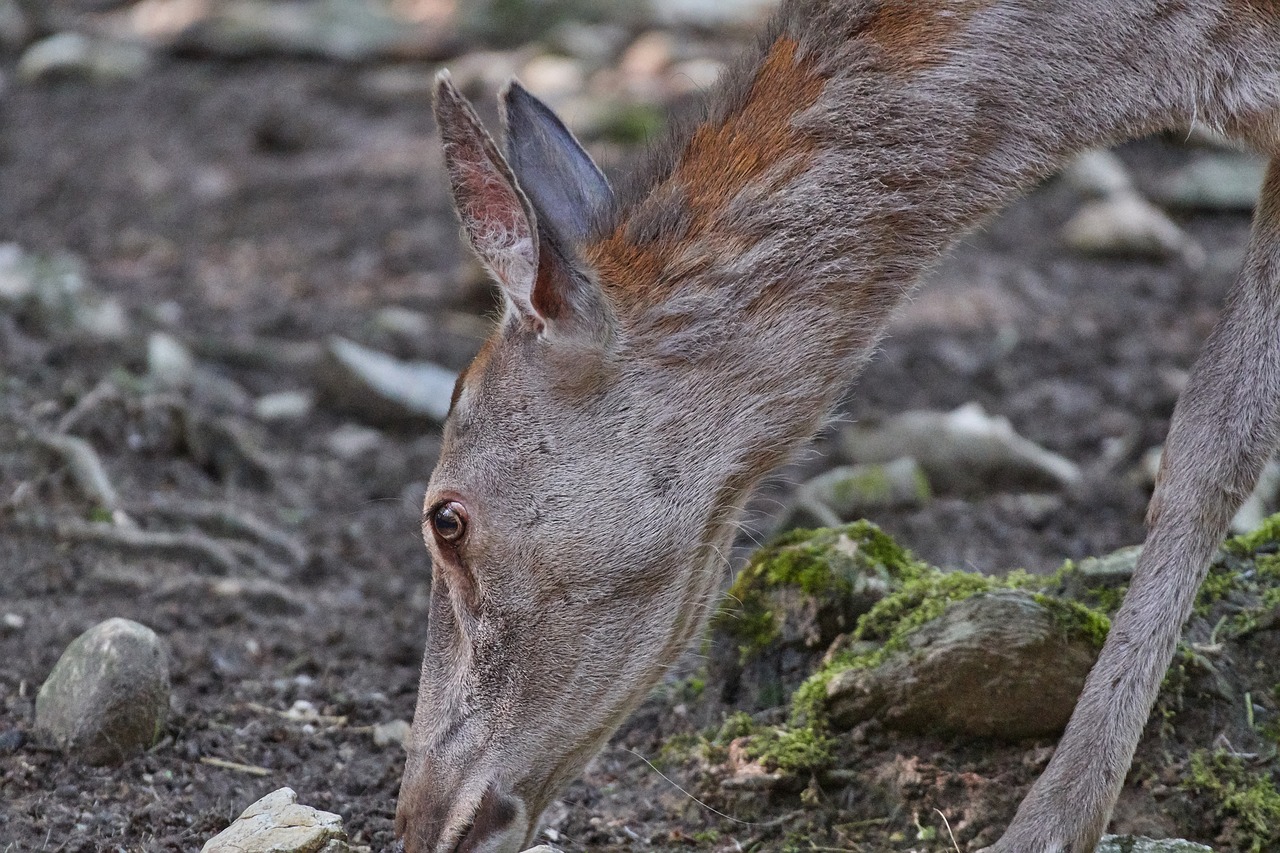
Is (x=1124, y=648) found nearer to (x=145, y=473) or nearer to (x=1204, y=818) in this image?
(x=1204, y=818)

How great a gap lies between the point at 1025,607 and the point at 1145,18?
1.57 meters

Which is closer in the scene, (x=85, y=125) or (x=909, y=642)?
(x=909, y=642)

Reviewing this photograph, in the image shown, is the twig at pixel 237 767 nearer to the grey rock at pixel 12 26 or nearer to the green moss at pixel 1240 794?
the green moss at pixel 1240 794

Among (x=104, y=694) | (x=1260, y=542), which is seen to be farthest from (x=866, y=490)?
(x=104, y=694)

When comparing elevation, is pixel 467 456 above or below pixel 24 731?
above

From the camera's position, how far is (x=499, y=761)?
396cm

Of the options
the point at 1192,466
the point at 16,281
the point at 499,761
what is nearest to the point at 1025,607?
the point at 1192,466

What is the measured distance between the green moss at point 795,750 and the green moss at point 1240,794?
0.97m

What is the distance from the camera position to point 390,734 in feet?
15.6

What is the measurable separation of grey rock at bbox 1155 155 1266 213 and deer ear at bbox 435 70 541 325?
27.6 ft

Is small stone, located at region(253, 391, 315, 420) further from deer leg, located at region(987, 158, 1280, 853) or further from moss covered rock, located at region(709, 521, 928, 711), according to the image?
deer leg, located at region(987, 158, 1280, 853)

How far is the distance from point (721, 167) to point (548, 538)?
107 cm

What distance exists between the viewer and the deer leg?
12.4 feet

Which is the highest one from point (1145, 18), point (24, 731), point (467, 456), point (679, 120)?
point (1145, 18)
